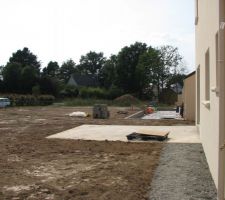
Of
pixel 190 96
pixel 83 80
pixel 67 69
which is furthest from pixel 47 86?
pixel 190 96

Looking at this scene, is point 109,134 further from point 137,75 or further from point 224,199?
point 137,75

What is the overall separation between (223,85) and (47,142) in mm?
8474

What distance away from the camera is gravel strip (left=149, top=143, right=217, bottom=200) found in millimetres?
5770

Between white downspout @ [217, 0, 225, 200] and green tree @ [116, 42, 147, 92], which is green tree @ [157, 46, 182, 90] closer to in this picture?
green tree @ [116, 42, 147, 92]

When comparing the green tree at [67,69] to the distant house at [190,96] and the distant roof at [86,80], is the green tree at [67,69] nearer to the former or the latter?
the distant roof at [86,80]

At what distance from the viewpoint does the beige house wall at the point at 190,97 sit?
68.4 ft

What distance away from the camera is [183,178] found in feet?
22.3

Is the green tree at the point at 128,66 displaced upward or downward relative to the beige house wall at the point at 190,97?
upward

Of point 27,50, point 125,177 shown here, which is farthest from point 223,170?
point 27,50

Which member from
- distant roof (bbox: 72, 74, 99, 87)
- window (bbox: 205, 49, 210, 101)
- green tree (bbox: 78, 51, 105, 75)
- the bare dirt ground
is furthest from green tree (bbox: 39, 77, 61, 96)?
window (bbox: 205, 49, 210, 101)

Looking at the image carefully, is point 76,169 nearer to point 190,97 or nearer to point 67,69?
point 190,97

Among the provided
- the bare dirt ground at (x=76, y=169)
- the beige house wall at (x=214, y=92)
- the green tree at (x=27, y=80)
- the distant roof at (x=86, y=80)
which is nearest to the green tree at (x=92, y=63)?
the distant roof at (x=86, y=80)

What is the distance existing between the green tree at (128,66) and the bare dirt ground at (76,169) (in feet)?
179

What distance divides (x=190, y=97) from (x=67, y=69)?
274ft
